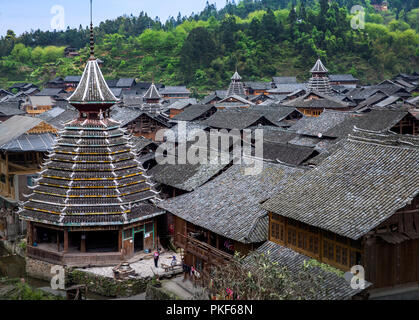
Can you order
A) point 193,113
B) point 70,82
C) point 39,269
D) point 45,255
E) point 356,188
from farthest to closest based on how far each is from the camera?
point 70,82, point 193,113, point 39,269, point 45,255, point 356,188

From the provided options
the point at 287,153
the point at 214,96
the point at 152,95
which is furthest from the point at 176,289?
the point at 214,96

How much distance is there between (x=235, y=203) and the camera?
3139 centimetres

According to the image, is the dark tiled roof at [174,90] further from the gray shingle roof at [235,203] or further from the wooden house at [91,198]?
the gray shingle roof at [235,203]

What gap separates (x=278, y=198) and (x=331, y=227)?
4.92 metres

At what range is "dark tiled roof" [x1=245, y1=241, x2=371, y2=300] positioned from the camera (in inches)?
825

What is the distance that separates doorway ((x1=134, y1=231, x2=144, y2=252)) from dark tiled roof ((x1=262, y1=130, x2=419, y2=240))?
41.4ft

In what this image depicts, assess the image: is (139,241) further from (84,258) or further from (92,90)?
(92,90)

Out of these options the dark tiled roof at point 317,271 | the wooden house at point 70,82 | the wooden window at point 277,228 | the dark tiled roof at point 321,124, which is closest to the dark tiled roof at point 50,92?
the wooden house at point 70,82

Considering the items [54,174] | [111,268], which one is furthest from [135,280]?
[54,174]

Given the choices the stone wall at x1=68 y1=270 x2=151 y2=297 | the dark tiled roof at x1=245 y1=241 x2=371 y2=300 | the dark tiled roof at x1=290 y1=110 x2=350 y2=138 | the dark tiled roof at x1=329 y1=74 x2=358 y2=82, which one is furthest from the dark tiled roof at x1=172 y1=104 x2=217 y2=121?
the dark tiled roof at x1=329 y1=74 x2=358 y2=82

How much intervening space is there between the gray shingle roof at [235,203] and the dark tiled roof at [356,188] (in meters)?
2.18

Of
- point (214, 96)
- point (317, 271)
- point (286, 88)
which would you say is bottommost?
point (317, 271)

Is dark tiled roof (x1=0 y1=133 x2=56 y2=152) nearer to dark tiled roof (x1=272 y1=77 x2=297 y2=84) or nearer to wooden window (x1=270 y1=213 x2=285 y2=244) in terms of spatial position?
wooden window (x1=270 y1=213 x2=285 y2=244)

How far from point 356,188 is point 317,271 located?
14.2 ft
